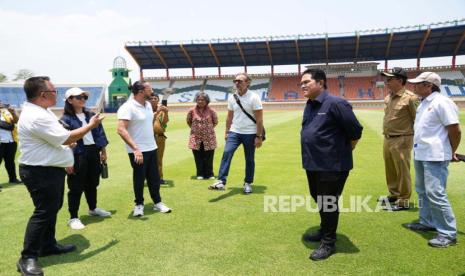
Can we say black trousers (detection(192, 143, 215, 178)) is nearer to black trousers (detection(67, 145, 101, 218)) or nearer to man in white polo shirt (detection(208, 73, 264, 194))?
man in white polo shirt (detection(208, 73, 264, 194))

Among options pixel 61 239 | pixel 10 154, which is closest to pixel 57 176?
pixel 61 239

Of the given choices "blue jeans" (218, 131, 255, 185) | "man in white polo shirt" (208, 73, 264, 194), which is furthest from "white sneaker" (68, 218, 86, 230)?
"blue jeans" (218, 131, 255, 185)

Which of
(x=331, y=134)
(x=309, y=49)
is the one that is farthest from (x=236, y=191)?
(x=309, y=49)

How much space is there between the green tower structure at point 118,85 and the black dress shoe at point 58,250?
195 feet

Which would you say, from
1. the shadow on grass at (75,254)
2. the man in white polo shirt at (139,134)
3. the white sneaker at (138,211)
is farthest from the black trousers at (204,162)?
the shadow on grass at (75,254)

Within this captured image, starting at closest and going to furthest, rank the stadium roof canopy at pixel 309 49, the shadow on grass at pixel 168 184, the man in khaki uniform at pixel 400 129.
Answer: the man in khaki uniform at pixel 400 129
the shadow on grass at pixel 168 184
the stadium roof canopy at pixel 309 49

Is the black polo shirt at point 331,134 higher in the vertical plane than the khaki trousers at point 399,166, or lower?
Result: higher

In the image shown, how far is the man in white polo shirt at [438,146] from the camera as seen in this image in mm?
3988

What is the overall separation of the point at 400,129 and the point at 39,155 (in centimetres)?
470

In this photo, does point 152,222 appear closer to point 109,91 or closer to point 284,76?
point 284,76

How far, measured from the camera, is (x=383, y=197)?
19.6 feet

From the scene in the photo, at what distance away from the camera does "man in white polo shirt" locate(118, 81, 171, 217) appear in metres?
4.97

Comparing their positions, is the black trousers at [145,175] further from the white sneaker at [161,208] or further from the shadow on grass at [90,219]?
the shadow on grass at [90,219]

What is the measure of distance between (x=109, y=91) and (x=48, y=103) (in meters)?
62.0
